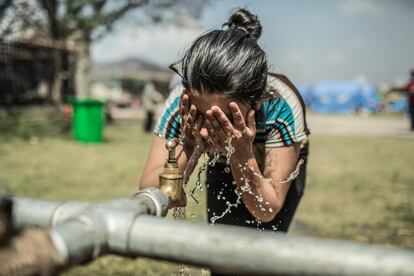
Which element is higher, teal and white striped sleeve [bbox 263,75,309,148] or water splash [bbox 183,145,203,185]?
teal and white striped sleeve [bbox 263,75,309,148]

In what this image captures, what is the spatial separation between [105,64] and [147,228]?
41.8 metres

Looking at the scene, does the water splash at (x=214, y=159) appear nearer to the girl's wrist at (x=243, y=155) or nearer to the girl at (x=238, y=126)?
the girl at (x=238, y=126)

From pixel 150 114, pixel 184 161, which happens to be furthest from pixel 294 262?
pixel 150 114

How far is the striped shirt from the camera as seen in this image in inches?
84.4

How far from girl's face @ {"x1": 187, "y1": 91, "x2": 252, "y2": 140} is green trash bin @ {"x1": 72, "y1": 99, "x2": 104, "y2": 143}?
27.8 feet

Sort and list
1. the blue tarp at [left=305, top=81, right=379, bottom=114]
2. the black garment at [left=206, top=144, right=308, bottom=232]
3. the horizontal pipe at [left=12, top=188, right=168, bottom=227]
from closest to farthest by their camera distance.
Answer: the horizontal pipe at [left=12, top=188, right=168, bottom=227] → the black garment at [left=206, top=144, right=308, bottom=232] → the blue tarp at [left=305, top=81, right=379, bottom=114]

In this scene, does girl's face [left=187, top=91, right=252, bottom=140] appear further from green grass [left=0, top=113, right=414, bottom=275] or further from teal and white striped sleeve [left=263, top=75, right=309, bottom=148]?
green grass [left=0, top=113, right=414, bottom=275]

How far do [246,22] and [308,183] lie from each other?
4923mm

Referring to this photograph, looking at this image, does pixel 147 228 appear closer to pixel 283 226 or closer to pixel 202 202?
pixel 283 226

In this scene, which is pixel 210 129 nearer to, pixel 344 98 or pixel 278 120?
pixel 278 120

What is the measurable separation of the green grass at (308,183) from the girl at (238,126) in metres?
1.27

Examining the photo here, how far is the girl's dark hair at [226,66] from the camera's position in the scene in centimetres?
177

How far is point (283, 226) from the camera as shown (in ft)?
7.96

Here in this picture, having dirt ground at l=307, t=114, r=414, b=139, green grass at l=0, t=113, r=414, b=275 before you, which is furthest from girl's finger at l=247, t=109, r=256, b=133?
dirt ground at l=307, t=114, r=414, b=139
